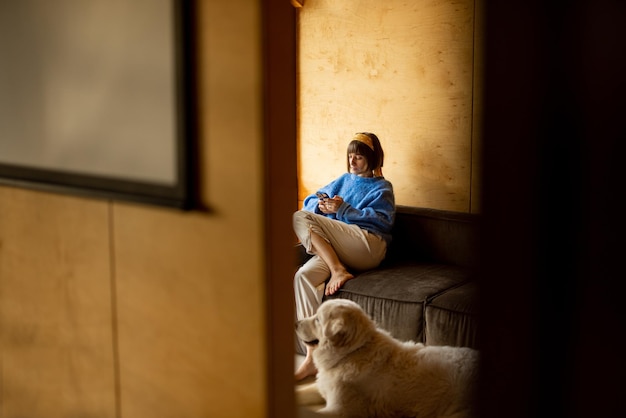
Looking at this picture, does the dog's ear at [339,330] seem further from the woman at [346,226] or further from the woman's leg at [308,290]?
the woman's leg at [308,290]

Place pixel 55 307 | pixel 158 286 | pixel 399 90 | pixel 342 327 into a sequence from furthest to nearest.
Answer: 1. pixel 399 90
2. pixel 342 327
3. pixel 55 307
4. pixel 158 286

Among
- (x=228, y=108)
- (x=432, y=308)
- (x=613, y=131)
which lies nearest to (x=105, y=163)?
(x=228, y=108)

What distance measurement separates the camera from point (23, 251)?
247 centimetres

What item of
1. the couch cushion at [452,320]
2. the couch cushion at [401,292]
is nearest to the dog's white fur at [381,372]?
the couch cushion at [452,320]

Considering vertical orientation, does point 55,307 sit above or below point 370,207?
below

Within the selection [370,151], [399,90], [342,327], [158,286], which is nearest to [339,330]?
[342,327]

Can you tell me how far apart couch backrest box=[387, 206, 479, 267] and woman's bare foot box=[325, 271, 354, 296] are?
427 millimetres

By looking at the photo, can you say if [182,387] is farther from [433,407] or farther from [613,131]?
[613,131]

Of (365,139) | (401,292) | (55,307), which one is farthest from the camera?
(365,139)

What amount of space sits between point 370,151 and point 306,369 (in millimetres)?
1347

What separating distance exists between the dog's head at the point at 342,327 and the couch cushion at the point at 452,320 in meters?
0.46

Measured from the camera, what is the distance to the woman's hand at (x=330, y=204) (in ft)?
13.7

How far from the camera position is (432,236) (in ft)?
13.6

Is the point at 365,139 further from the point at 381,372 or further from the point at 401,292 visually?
the point at 381,372
